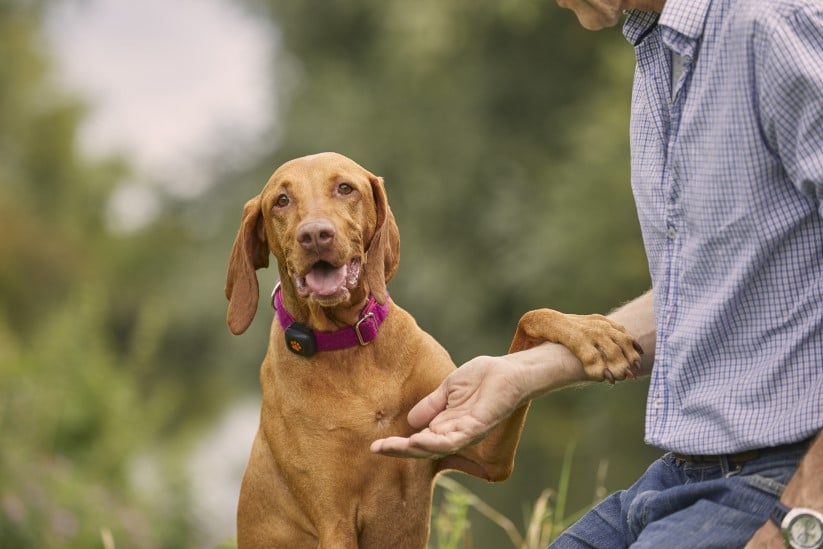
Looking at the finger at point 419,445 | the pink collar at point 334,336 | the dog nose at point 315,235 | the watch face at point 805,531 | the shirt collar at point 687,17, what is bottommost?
the watch face at point 805,531

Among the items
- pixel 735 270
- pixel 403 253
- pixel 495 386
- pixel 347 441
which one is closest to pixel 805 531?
pixel 735 270

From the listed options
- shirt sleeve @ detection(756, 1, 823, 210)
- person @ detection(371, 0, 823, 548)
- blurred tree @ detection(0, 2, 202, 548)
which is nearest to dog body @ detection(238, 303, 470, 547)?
person @ detection(371, 0, 823, 548)

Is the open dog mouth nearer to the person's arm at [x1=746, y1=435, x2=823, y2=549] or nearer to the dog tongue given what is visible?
the dog tongue

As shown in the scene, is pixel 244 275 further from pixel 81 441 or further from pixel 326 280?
pixel 81 441

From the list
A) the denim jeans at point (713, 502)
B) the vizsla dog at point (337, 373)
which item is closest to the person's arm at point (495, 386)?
the vizsla dog at point (337, 373)

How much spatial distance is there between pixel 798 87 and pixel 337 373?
1.77 metres

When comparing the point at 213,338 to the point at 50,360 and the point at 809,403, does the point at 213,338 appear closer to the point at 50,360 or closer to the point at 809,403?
the point at 50,360

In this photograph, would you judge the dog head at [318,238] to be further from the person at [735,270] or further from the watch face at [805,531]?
the watch face at [805,531]

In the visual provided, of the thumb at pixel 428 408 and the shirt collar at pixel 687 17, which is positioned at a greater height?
the shirt collar at pixel 687 17

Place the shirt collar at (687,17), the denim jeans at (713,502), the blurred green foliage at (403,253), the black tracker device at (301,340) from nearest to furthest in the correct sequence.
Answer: the denim jeans at (713,502) < the shirt collar at (687,17) < the black tracker device at (301,340) < the blurred green foliage at (403,253)

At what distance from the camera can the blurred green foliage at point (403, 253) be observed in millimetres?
10320

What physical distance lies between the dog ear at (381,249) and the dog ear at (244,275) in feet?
1.23

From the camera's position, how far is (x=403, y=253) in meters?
18.0

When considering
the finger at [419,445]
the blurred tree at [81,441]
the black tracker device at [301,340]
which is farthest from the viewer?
the blurred tree at [81,441]
